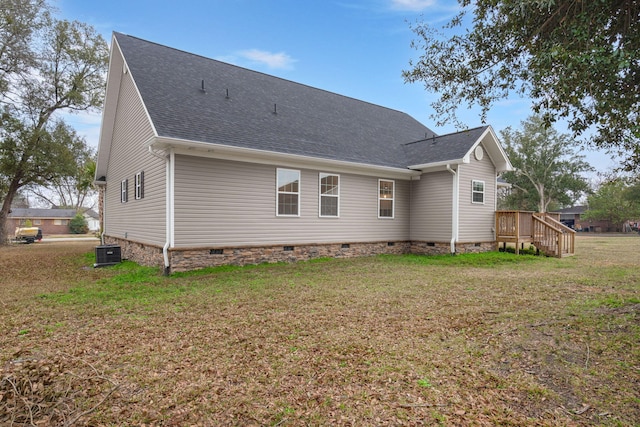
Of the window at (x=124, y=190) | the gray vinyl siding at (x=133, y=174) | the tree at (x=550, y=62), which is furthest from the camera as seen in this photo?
the window at (x=124, y=190)

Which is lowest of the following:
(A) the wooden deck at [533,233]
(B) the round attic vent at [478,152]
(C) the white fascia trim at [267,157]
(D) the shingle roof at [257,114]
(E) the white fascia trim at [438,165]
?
(A) the wooden deck at [533,233]

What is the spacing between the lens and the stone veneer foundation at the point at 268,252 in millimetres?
8977

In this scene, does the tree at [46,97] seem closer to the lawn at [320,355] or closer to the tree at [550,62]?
the lawn at [320,355]

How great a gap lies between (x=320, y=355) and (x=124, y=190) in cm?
1236

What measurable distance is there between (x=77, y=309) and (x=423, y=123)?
1886 centimetres

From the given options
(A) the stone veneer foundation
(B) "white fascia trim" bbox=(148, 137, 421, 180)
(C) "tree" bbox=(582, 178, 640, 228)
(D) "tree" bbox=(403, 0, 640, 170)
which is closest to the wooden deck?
(A) the stone veneer foundation

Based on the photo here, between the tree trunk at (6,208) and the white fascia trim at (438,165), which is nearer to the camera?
the white fascia trim at (438,165)

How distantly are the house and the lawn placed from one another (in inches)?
106

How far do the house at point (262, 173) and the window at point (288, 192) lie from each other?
0.03m

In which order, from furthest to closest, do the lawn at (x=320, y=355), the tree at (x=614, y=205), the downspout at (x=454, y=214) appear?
1. the tree at (x=614, y=205)
2. the downspout at (x=454, y=214)
3. the lawn at (x=320, y=355)

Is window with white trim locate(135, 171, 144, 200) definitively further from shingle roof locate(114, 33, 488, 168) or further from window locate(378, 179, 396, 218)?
window locate(378, 179, 396, 218)

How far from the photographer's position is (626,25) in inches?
168

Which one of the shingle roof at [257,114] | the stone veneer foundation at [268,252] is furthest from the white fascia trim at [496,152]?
the stone veneer foundation at [268,252]

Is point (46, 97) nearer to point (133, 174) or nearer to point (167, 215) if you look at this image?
point (133, 174)
